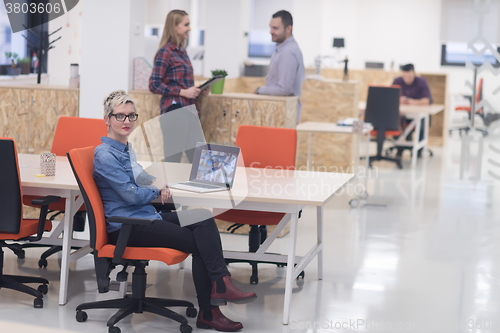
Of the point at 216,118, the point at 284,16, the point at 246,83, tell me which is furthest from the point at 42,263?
the point at 246,83

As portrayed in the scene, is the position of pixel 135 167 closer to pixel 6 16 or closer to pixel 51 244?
pixel 51 244

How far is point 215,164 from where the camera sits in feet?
11.6

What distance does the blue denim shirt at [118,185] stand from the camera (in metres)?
3.26

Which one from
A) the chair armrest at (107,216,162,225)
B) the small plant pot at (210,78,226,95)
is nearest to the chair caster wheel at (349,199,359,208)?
the small plant pot at (210,78,226,95)

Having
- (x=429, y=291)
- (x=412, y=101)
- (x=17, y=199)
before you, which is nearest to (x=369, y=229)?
(x=429, y=291)

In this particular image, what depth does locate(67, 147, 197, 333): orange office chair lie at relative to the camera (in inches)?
125

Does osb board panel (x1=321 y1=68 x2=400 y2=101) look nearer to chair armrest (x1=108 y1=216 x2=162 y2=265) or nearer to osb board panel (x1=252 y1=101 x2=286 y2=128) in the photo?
osb board panel (x1=252 y1=101 x2=286 y2=128)

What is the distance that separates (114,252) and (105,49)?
110 inches

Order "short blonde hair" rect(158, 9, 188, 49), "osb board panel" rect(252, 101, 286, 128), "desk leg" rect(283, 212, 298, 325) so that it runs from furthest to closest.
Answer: "osb board panel" rect(252, 101, 286, 128) < "short blonde hair" rect(158, 9, 188, 49) < "desk leg" rect(283, 212, 298, 325)

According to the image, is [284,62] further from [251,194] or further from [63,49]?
[63,49]

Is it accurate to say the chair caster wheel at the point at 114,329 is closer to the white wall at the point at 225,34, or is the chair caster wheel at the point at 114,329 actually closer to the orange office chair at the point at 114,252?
the orange office chair at the point at 114,252

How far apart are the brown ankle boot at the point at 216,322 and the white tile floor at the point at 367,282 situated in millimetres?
89

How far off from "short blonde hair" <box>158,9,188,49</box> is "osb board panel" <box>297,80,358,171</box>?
3.22 meters

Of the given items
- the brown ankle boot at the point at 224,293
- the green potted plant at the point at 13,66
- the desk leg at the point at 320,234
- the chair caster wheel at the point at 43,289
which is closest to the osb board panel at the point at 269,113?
the desk leg at the point at 320,234
